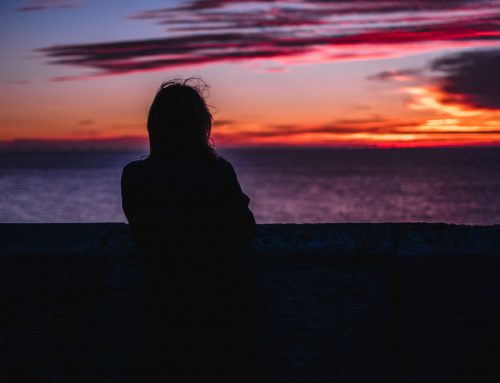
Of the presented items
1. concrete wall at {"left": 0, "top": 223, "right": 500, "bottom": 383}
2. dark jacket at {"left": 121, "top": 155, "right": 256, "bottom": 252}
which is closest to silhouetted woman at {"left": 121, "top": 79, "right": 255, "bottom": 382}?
dark jacket at {"left": 121, "top": 155, "right": 256, "bottom": 252}

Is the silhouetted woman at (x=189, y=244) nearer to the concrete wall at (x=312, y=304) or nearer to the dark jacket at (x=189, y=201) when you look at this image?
the dark jacket at (x=189, y=201)

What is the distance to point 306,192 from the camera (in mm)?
71000

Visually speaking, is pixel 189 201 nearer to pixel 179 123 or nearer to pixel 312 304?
pixel 179 123

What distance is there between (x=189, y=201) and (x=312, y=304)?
842 millimetres

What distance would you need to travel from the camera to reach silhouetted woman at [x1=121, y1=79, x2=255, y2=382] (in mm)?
2098

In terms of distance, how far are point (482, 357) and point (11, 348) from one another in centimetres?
212

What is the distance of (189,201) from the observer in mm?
2084

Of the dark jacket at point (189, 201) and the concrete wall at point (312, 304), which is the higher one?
the dark jacket at point (189, 201)

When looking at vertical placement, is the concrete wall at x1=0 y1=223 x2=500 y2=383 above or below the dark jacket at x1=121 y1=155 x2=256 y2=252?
below

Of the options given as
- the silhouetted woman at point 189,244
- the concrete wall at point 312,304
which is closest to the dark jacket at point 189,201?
the silhouetted woman at point 189,244

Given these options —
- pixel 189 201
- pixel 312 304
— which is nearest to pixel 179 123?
pixel 189 201

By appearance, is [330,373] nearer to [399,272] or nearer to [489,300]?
[399,272]

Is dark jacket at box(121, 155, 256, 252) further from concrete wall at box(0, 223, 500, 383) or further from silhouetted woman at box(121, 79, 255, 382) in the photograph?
concrete wall at box(0, 223, 500, 383)

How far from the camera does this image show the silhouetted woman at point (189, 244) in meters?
2.10
